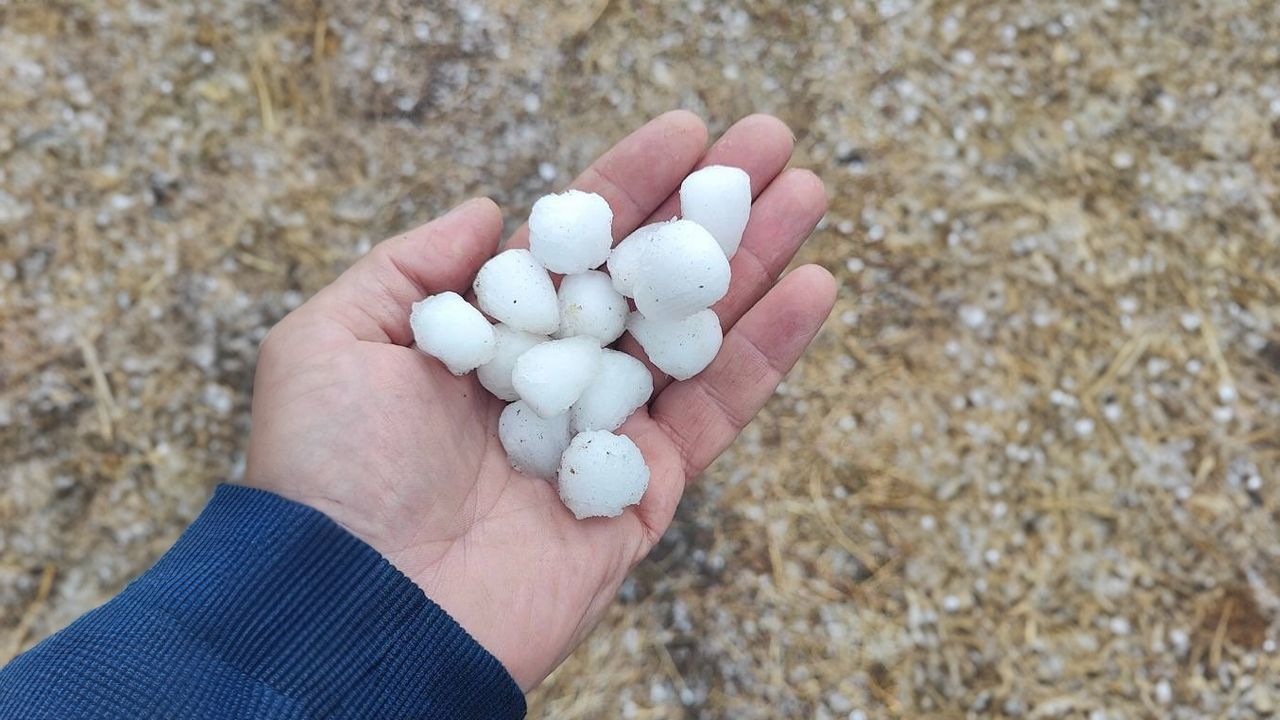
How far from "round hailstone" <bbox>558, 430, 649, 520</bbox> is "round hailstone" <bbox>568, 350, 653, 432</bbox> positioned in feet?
0.18

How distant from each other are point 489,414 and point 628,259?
327mm

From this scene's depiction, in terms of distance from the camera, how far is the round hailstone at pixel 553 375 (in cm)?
146

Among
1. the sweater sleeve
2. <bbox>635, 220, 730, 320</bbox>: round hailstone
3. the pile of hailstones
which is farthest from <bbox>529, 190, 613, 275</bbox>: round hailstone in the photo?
the sweater sleeve

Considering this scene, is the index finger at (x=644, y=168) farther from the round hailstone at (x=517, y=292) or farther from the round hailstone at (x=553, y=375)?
the round hailstone at (x=553, y=375)

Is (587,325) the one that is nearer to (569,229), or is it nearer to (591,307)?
(591,307)

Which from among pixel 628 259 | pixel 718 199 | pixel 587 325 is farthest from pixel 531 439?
pixel 718 199

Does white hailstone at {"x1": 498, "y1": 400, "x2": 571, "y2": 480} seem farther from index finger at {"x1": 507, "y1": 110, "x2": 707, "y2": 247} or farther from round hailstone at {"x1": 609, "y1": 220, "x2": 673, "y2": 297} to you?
index finger at {"x1": 507, "y1": 110, "x2": 707, "y2": 247}

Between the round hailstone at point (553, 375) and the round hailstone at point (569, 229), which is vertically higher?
the round hailstone at point (569, 229)

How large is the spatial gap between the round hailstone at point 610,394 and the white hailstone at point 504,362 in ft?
0.35

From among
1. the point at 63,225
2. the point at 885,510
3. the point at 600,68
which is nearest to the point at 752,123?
the point at 600,68

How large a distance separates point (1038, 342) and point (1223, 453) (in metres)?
0.44

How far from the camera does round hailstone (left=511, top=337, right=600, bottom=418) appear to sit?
146 cm

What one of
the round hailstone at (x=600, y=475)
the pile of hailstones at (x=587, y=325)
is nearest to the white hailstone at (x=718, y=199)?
the pile of hailstones at (x=587, y=325)

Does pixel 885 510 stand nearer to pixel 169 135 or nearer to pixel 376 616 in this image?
pixel 376 616
